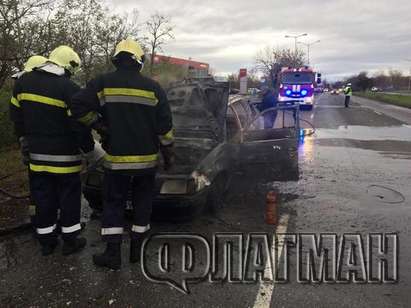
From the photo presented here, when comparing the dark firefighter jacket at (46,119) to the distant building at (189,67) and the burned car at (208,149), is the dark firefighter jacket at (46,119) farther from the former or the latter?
the distant building at (189,67)

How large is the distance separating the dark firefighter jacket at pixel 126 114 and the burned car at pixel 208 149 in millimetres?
950

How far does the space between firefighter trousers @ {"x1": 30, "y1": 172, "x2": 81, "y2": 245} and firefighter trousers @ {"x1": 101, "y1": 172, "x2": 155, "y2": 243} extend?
486 mm

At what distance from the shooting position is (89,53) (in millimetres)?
15070

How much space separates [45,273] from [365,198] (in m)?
4.77

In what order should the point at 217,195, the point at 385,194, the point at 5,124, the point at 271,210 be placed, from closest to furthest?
1. the point at 271,210
2. the point at 217,195
3. the point at 385,194
4. the point at 5,124

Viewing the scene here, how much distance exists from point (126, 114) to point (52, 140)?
0.87 meters

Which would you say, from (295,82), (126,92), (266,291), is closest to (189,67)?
(126,92)

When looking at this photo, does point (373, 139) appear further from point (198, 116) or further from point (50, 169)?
point (50, 169)

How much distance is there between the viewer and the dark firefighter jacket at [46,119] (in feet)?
14.2

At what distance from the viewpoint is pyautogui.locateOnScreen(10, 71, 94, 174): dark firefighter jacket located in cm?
433

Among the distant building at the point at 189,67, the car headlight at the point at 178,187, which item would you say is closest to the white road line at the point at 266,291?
the car headlight at the point at 178,187

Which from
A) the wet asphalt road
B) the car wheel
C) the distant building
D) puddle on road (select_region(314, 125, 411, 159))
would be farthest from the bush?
puddle on road (select_region(314, 125, 411, 159))

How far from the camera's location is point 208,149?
6004mm

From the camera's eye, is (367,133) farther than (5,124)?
Yes
